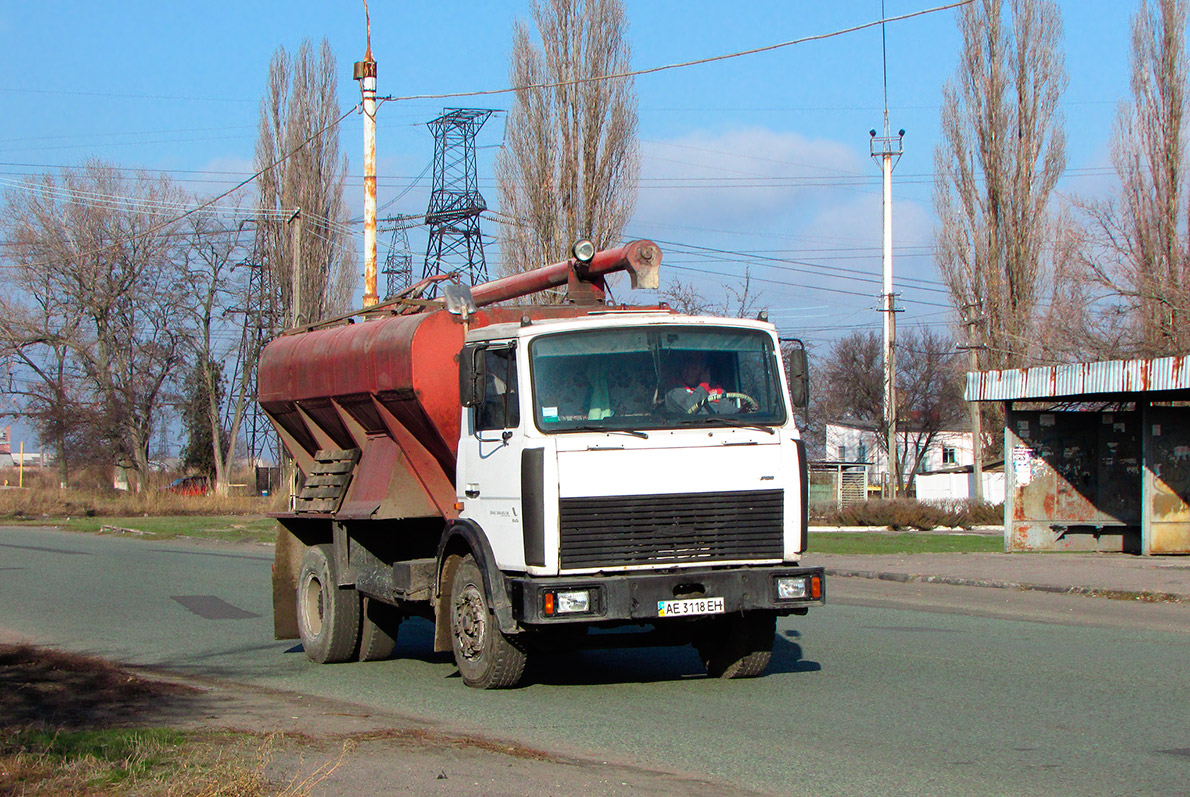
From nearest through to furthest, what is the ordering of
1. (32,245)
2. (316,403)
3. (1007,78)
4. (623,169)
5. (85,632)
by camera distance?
1. (316,403)
2. (85,632)
3. (623,169)
4. (1007,78)
5. (32,245)

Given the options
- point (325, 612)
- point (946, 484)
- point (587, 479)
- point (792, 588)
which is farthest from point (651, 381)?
point (946, 484)

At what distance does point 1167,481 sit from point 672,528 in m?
15.5

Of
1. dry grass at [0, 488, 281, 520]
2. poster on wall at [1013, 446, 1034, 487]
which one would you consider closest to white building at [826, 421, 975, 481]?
dry grass at [0, 488, 281, 520]

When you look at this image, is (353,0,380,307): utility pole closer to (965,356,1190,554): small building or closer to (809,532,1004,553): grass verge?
(809,532,1004,553): grass verge

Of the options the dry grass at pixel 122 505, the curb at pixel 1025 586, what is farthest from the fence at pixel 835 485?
the curb at pixel 1025 586

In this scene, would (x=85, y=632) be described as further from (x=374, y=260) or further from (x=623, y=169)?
(x=623, y=169)

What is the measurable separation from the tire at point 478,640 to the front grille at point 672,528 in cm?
90

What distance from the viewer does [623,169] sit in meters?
34.2

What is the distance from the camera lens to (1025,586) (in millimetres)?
16875

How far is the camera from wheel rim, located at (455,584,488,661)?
8781 millimetres

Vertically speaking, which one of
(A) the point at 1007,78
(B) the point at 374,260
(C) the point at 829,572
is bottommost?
(C) the point at 829,572

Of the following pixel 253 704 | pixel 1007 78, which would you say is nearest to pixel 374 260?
pixel 253 704

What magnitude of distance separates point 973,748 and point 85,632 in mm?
9544

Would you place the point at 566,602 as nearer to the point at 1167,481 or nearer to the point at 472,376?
the point at 472,376
